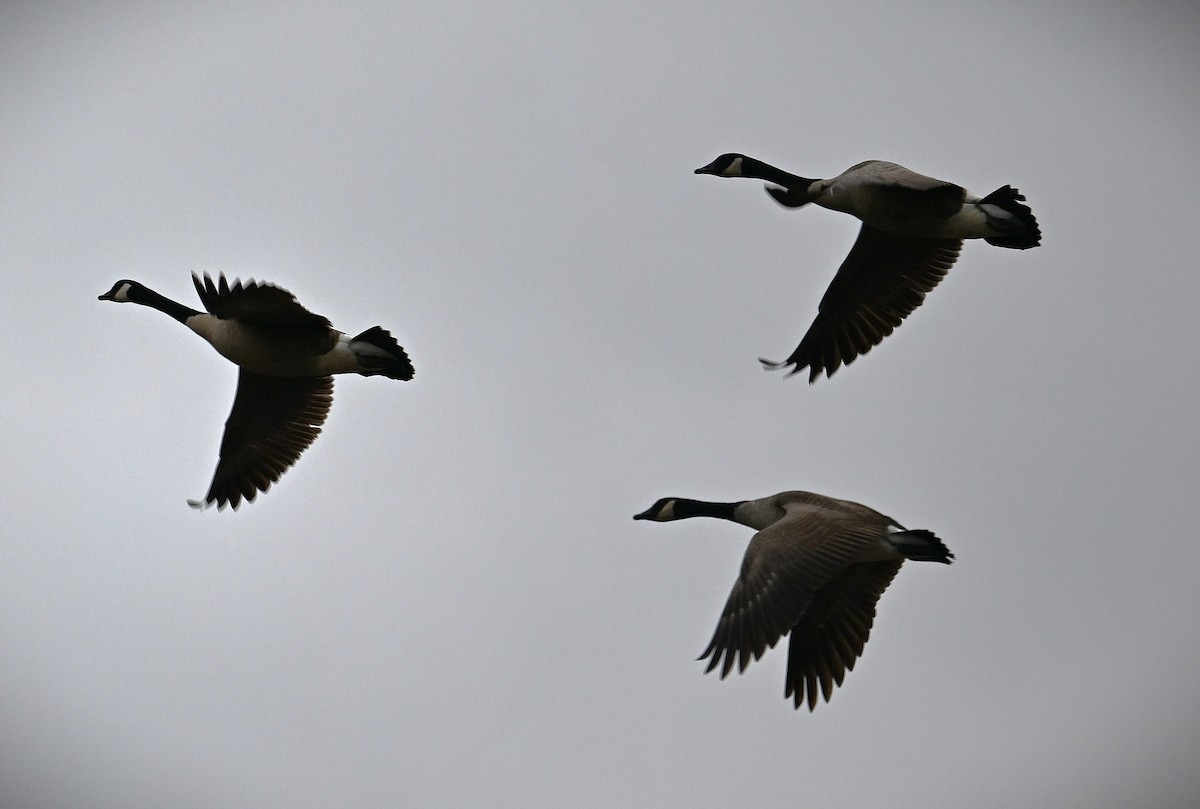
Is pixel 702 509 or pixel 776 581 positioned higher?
pixel 702 509

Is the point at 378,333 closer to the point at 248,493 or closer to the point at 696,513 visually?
the point at 248,493

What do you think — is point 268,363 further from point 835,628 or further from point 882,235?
point 882,235

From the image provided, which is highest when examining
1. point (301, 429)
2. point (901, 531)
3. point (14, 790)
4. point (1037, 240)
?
point (1037, 240)

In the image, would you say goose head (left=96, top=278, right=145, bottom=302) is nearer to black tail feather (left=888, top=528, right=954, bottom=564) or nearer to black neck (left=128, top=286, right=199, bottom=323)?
black neck (left=128, top=286, right=199, bottom=323)

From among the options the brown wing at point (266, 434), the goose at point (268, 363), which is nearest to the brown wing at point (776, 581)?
the goose at point (268, 363)

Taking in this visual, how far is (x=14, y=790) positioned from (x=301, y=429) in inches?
1137

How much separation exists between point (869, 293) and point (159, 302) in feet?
21.0

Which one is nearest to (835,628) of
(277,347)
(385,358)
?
(385,358)

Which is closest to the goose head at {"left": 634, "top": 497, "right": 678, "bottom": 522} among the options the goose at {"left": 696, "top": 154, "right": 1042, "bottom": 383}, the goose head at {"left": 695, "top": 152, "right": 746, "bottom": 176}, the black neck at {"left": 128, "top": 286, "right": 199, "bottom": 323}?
the goose at {"left": 696, "top": 154, "right": 1042, "bottom": 383}

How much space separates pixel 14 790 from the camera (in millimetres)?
35406

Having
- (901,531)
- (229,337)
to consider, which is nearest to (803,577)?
(901,531)

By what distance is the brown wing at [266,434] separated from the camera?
11.8 meters

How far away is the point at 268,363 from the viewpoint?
10.6m

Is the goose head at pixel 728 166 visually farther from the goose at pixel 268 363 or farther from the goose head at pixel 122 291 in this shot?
the goose head at pixel 122 291
